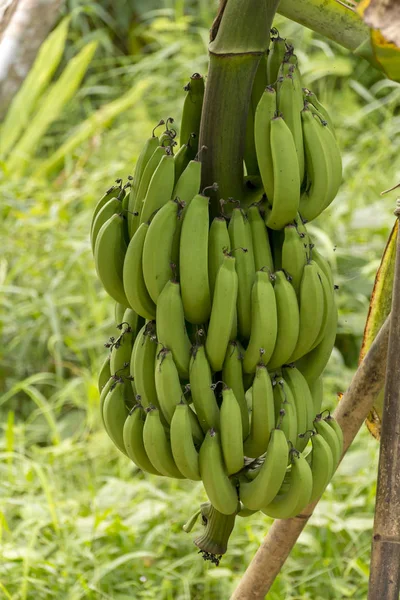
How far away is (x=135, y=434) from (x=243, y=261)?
22 centimetres

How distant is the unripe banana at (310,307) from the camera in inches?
30.7

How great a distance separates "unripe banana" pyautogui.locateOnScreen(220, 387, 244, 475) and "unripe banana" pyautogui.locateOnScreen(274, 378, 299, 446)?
4 cm

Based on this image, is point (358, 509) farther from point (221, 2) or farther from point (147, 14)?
point (147, 14)

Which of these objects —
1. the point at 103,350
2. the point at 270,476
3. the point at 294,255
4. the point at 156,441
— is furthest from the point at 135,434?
the point at 103,350

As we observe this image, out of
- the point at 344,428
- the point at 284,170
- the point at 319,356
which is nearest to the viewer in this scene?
the point at 284,170

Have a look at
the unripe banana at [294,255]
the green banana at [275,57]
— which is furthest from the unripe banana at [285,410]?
the green banana at [275,57]

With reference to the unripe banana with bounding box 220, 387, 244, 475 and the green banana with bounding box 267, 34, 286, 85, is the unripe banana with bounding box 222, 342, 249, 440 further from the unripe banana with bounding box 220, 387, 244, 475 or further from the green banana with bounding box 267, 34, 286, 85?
the green banana with bounding box 267, 34, 286, 85

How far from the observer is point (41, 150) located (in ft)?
12.2

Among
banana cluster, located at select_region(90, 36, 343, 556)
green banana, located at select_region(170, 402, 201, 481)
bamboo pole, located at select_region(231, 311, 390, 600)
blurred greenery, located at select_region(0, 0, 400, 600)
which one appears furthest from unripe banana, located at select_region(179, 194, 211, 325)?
blurred greenery, located at select_region(0, 0, 400, 600)

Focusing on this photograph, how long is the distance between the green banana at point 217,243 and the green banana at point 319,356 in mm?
144

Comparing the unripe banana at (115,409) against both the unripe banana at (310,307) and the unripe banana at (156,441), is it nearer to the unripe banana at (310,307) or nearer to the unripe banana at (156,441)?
the unripe banana at (156,441)

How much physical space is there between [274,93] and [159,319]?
253mm

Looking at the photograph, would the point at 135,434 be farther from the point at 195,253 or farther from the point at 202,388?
the point at 195,253

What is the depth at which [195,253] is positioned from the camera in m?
0.76
